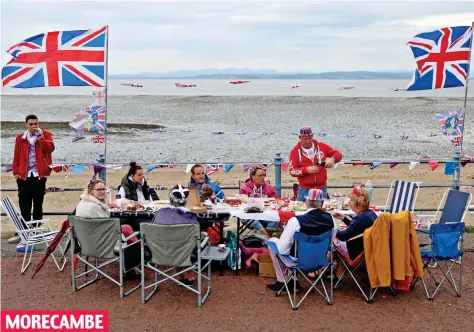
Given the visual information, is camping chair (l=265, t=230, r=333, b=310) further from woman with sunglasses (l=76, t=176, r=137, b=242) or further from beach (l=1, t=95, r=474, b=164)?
beach (l=1, t=95, r=474, b=164)

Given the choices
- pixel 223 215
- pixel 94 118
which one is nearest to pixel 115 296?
pixel 223 215

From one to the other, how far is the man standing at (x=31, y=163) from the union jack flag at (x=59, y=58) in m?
1.05

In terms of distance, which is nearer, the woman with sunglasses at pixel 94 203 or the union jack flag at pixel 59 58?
the woman with sunglasses at pixel 94 203

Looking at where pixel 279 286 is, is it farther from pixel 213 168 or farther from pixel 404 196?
pixel 213 168

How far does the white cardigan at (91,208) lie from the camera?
6.57 meters

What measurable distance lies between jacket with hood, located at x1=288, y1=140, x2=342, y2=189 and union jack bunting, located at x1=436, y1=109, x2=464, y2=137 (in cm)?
231

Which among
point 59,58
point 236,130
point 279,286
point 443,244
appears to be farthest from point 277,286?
point 236,130

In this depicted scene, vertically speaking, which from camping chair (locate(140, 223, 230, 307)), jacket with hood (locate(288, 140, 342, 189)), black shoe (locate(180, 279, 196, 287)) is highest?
jacket with hood (locate(288, 140, 342, 189))

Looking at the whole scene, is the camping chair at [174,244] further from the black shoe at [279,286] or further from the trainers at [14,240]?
the trainers at [14,240]

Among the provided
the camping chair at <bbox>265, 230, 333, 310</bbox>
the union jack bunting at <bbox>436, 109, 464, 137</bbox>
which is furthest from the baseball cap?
the union jack bunting at <bbox>436, 109, 464, 137</bbox>

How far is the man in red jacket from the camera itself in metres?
8.12

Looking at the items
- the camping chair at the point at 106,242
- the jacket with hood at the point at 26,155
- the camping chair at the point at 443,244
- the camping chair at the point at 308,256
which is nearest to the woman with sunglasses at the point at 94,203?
the camping chair at the point at 106,242

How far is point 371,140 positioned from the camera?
83.4 feet

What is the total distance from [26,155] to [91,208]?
2.24 metres
